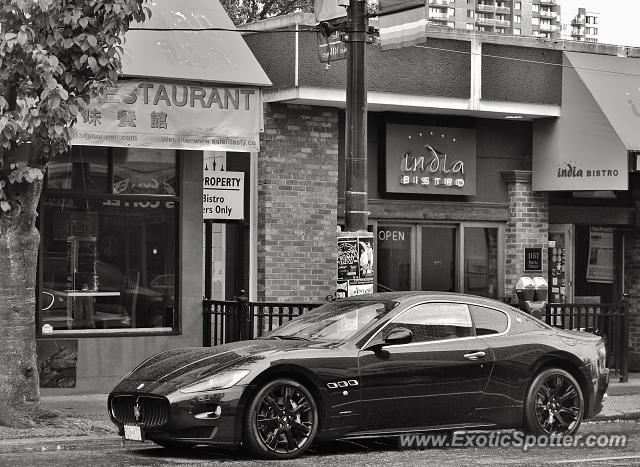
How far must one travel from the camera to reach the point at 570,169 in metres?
17.9

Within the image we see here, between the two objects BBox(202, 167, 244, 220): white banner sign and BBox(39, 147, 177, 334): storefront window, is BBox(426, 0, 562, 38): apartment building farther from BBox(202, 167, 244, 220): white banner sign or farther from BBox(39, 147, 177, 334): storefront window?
BBox(39, 147, 177, 334): storefront window

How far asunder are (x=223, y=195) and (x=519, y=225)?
4.86 meters

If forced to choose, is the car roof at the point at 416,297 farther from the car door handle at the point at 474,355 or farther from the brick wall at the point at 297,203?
the brick wall at the point at 297,203

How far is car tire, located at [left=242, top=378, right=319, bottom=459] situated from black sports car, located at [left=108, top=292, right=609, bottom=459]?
1 cm

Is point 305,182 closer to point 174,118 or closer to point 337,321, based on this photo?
point 174,118

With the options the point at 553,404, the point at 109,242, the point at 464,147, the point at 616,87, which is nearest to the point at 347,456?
the point at 553,404

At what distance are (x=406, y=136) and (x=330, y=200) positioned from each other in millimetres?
1653

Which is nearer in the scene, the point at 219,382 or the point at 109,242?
the point at 219,382

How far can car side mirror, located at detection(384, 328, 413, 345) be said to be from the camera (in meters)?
10.2

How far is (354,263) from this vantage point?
40.4 ft

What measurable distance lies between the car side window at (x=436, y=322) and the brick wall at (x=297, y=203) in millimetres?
5791

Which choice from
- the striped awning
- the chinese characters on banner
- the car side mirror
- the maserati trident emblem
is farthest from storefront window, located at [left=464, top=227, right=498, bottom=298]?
the maserati trident emblem

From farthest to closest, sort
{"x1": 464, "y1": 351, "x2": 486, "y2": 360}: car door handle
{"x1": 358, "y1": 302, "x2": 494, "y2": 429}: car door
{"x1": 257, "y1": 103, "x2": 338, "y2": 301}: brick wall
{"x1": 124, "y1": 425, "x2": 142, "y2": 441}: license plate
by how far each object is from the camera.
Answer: {"x1": 257, "y1": 103, "x2": 338, "y2": 301}: brick wall, {"x1": 464, "y1": 351, "x2": 486, "y2": 360}: car door handle, {"x1": 358, "y1": 302, "x2": 494, "y2": 429}: car door, {"x1": 124, "y1": 425, "x2": 142, "y2": 441}: license plate

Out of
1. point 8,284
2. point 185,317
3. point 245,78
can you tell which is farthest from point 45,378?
point 245,78
